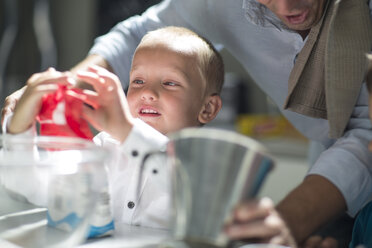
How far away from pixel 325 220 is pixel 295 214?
0.09 m

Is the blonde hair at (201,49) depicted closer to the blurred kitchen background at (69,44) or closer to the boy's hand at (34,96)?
the boy's hand at (34,96)

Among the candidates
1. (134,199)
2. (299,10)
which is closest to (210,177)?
(134,199)

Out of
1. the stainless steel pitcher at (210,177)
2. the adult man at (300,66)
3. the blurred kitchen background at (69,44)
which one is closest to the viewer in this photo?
the stainless steel pitcher at (210,177)

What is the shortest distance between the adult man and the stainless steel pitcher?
0.24m

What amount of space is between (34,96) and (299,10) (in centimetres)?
49

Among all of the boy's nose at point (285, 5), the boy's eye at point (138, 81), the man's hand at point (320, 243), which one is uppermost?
the boy's nose at point (285, 5)

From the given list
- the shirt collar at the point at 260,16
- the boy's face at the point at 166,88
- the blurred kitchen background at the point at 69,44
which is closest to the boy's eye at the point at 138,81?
the boy's face at the point at 166,88

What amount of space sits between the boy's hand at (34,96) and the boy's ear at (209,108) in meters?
0.44

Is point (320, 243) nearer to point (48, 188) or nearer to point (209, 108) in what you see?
point (48, 188)

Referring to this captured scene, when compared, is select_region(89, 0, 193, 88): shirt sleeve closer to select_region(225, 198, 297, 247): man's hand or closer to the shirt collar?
the shirt collar

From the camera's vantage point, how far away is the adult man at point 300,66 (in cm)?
80

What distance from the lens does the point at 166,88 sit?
103 cm

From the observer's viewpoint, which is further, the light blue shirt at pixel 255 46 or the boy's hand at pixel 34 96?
the light blue shirt at pixel 255 46

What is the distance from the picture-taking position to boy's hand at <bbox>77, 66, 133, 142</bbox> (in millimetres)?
683
